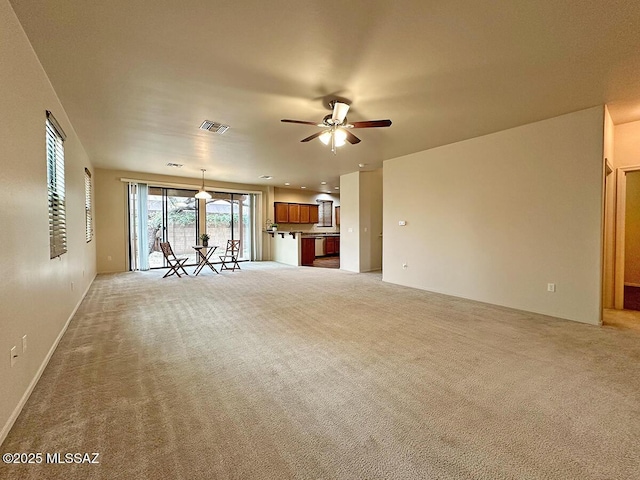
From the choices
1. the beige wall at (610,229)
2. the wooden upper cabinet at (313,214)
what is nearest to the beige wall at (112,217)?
the wooden upper cabinet at (313,214)

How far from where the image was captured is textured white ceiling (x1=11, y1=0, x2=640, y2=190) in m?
1.94

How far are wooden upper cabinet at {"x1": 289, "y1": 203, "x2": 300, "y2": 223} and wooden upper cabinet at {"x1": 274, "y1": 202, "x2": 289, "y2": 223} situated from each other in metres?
0.12

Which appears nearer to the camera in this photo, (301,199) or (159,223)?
(159,223)

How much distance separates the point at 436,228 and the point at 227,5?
4522mm

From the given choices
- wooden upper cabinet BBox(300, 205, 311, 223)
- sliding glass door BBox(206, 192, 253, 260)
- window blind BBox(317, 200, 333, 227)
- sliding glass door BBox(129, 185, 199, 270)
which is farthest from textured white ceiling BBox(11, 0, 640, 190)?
window blind BBox(317, 200, 333, 227)

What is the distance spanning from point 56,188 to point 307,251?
653 cm

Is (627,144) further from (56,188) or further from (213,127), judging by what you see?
(56,188)

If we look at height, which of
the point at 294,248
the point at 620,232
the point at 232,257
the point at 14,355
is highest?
the point at 620,232

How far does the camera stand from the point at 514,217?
166 inches

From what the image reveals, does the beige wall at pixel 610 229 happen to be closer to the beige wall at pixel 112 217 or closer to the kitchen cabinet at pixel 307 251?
the kitchen cabinet at pixel 307 251

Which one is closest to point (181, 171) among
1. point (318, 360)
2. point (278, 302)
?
point (278, 302)

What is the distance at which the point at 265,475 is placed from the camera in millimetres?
1380

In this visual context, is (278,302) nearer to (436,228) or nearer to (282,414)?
(282,414)

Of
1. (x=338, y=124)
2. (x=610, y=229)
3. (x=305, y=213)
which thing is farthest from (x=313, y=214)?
(x=610, y=229)
